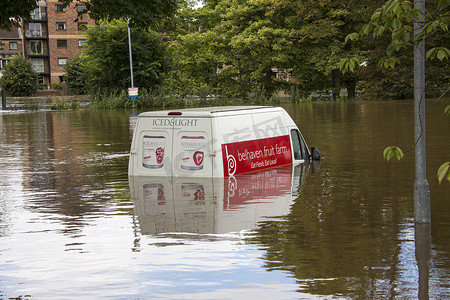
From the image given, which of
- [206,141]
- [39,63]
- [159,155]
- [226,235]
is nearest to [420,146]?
[226,235]

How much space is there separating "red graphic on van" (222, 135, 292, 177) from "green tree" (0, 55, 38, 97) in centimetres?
6956

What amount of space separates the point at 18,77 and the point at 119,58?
24.6 m

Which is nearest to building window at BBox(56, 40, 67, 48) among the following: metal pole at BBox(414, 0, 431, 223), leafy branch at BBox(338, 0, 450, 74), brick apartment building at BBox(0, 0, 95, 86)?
brick apartment building at BBox(0, 0, 95, 86)

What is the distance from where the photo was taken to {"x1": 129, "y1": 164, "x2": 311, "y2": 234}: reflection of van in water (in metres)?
10.6

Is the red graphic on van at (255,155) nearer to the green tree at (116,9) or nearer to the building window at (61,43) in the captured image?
the green tree at (116,9)

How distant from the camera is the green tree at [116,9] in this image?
21.1 m

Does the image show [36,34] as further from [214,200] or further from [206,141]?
[214,200]

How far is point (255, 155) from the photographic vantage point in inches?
590

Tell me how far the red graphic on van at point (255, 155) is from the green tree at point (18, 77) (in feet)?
228

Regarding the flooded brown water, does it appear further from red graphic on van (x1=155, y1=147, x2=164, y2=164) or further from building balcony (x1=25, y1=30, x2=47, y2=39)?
building balcony (x1=25, y1=30, x2=47, y2=39)

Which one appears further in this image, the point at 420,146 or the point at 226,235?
→ the point at 226,235

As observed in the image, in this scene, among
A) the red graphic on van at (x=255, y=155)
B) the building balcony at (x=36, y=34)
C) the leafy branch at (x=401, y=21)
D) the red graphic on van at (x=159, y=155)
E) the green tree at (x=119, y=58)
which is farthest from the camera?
the building balcony at (x=36, y=34)

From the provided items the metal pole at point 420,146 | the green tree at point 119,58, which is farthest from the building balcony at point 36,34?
the metal pole at point 420,146

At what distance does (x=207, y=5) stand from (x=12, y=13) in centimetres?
5953
